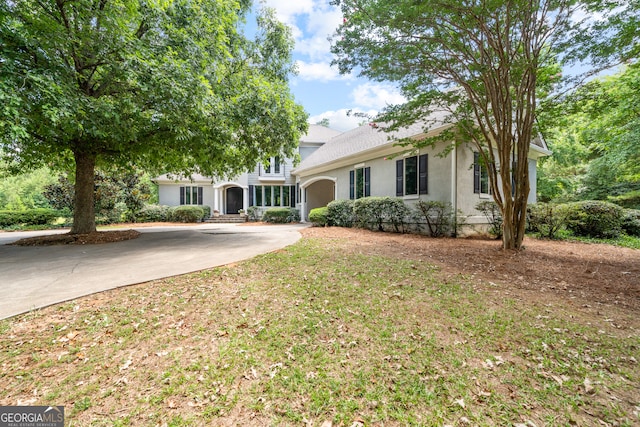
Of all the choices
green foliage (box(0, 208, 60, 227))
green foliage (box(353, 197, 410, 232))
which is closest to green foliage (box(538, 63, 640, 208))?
green foliage (box(353, 197, 410, 232))

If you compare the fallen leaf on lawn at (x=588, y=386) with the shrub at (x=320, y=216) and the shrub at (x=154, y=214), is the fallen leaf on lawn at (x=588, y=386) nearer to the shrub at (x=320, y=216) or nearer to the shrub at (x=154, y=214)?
the shrub at (x=320, y=216)

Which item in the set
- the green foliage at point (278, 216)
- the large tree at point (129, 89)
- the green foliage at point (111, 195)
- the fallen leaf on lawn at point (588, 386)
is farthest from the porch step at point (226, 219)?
the fallen leaf on lawn at point (588, 386)

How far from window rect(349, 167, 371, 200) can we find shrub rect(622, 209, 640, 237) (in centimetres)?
1089

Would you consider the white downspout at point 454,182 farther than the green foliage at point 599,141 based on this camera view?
Yes

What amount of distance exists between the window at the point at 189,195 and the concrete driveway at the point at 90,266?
585 inches

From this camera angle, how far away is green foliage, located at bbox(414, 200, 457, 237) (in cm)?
931

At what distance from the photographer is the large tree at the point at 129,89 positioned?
16.2 feet

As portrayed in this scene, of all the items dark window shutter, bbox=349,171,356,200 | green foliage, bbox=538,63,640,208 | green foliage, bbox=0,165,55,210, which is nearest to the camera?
green foliage, bbox=538,63,640,208

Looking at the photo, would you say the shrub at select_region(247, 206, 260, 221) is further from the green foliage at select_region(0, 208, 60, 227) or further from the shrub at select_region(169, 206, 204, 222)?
the green foliage at select_region(0, 208, 60, 227)

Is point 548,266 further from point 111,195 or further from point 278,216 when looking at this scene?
point 111,195

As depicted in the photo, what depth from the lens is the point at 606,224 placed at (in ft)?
32.3

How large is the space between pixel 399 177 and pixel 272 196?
39.2ft

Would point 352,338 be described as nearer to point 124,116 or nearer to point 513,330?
point 513,330
